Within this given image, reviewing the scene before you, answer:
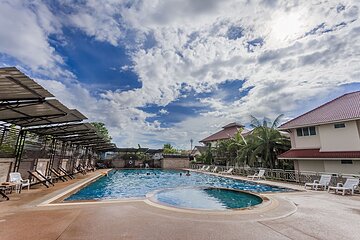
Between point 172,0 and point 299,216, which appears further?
point 172,0

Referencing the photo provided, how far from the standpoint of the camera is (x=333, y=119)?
14.5 metres

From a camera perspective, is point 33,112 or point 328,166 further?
point 328,166

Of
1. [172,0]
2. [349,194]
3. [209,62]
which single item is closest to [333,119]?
[349,194]

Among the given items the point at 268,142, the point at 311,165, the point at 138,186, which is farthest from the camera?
the point at 268,142

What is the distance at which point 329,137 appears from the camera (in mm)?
14969

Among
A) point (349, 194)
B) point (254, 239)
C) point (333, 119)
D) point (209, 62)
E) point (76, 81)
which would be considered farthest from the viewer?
point (76, 81)

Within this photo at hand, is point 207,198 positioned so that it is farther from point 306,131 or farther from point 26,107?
point 306,131

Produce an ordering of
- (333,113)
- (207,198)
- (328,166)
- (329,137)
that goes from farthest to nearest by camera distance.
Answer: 1. (333,113)
2. (329,137)
3. (328,166)
4. (207,198)

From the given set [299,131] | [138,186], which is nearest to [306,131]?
[299,131]

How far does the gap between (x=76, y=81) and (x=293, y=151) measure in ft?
69.3

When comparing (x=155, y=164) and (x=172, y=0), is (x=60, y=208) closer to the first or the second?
(x=172, y=0)

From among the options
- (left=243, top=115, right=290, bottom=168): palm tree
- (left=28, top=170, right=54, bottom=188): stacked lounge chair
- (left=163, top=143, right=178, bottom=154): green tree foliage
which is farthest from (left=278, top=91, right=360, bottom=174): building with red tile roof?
(left=163, top=143, right=178, bottom=154): green tree foliage

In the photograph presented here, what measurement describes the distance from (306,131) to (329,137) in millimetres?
2028

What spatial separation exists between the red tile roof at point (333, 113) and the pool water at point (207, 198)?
900cm
